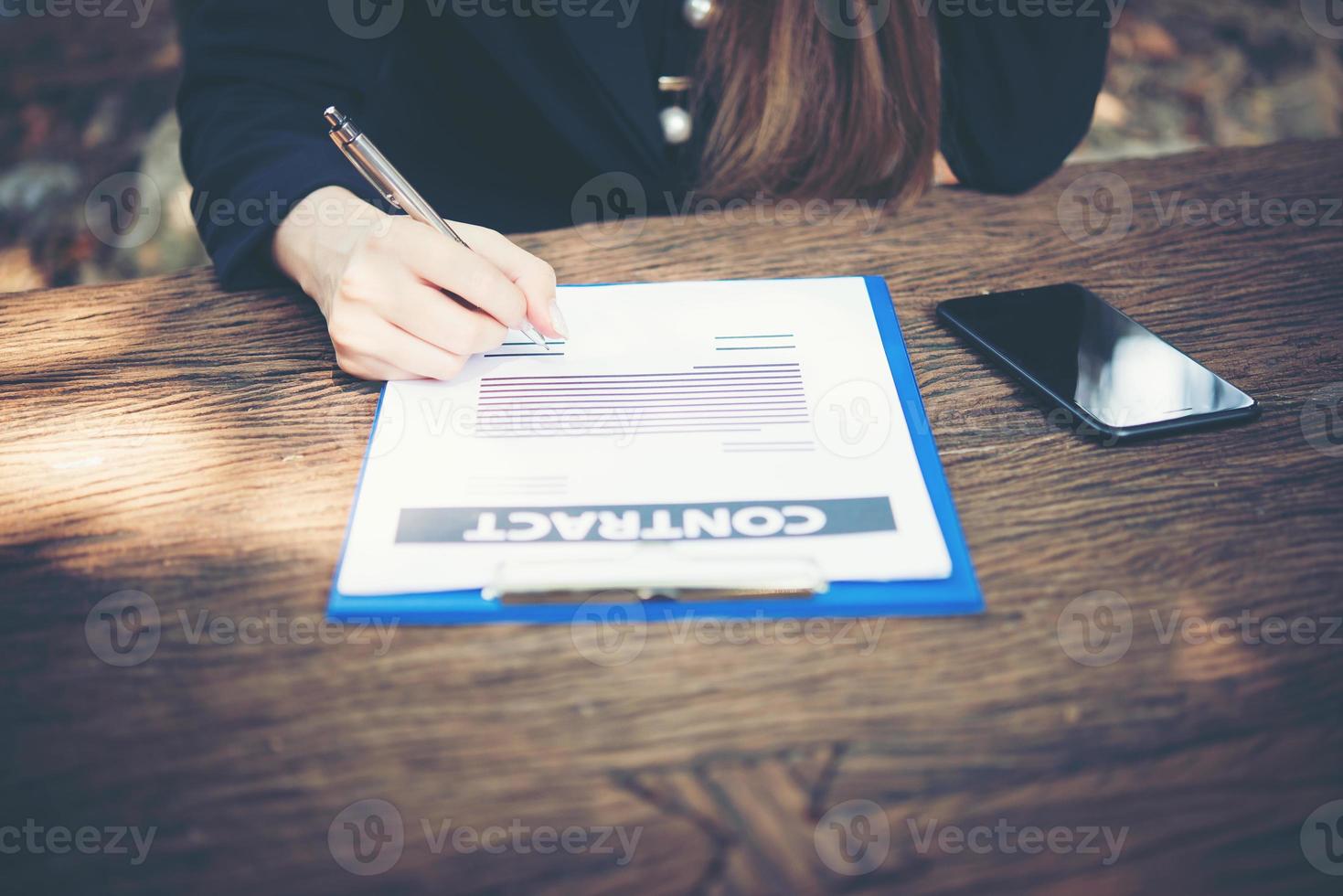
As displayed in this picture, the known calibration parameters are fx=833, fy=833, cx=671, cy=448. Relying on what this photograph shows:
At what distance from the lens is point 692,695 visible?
43 centimetres

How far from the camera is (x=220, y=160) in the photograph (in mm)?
807

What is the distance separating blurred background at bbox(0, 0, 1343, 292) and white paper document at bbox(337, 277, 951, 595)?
1859 mm

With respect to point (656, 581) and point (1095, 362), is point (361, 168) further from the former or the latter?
point (1095, 362)

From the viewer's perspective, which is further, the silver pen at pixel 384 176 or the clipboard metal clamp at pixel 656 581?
the silver pen at pixel 384 176

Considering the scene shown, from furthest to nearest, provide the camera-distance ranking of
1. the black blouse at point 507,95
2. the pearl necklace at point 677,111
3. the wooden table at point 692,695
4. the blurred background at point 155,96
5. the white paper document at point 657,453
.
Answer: the blurred background at point 155,96 < the pearl necklace at point 677,111 < the black blouse at point 507,95 < the white paper document at point 657,453 < the wooden table at point 692,695

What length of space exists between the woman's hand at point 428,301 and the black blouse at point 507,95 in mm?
198

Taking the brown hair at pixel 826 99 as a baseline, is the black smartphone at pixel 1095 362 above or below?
below

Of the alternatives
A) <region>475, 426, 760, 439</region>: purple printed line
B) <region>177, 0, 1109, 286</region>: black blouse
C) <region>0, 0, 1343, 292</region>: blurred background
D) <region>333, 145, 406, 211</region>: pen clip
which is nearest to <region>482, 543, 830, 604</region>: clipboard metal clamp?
<region>475, 426, 760, 439</region>: purple printed line

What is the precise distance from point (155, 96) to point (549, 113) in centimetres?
211

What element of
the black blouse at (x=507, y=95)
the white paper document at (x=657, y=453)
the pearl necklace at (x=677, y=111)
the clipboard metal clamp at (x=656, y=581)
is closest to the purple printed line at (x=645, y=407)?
the white paper document at (x=657, y=453)

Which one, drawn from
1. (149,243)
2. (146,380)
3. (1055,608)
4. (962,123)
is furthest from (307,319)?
(149,243)

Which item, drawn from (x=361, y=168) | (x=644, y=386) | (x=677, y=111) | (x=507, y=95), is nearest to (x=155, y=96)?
(x=507, y=95)

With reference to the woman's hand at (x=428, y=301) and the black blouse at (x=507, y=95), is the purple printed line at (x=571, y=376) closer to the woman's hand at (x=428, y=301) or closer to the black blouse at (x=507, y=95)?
the woman's hand at (x=428, y=301)

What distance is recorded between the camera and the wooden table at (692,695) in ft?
1.22
